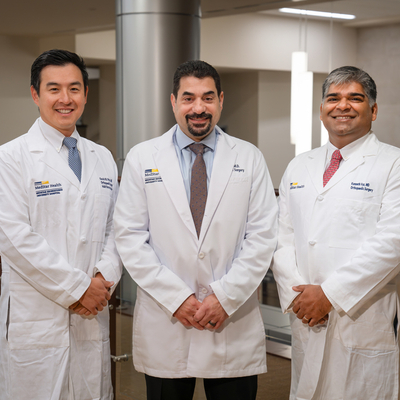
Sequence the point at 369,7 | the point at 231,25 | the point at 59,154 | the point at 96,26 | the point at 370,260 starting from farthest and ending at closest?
the point at 231,25 → the point at 96,26 → the point at 369,7 → the point at 59,154 → the point at 370,260

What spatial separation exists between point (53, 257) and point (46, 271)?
0.20ft

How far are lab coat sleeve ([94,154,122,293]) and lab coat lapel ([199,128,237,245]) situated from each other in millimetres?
389

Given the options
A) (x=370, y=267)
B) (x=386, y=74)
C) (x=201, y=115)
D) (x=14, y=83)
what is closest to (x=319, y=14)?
(x=386, y=74)

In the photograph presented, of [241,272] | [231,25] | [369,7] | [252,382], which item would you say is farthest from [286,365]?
[231,25]

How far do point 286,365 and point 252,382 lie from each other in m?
1.69

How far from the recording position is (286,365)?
3.99 m

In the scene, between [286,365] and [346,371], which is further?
[286,365]

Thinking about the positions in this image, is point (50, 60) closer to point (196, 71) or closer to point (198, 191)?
point (196, 71)

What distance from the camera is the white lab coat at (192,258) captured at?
229 cm

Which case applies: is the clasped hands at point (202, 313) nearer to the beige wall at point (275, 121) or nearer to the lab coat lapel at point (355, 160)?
the lab coat lapel at point (355, 160)

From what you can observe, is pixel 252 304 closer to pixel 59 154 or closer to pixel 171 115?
pixel 59 154

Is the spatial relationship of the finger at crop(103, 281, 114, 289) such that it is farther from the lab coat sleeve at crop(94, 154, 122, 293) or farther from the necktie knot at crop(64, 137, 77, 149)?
the necktie knot at crop(64, 137, 77, 149)

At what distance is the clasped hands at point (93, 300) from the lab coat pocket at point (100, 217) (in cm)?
18

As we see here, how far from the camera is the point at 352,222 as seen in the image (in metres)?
2.28
